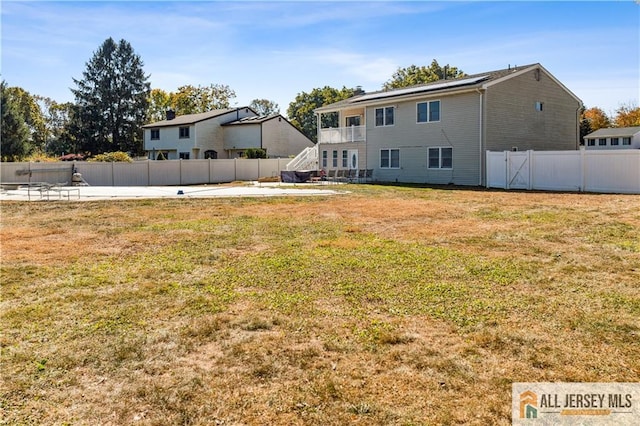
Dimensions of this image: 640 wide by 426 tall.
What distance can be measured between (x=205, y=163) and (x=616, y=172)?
2557 cm

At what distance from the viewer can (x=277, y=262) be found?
7.45 meters

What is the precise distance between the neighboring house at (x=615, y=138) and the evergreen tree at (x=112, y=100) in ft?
183

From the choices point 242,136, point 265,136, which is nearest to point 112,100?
point 242,136

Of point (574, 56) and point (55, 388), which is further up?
point (574, 56)

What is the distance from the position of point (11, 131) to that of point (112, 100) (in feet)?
56.7

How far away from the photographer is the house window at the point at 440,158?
27.4m

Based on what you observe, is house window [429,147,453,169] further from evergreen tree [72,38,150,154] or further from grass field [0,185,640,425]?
evergreen tree [72,38,150,154]

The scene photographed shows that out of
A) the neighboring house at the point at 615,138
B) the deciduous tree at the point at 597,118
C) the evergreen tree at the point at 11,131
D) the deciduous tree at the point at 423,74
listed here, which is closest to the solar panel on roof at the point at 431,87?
the deciduous tree at the point at 423,74

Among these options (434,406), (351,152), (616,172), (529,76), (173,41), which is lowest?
(434,406)

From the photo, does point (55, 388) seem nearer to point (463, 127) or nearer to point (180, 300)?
point (180, 300)

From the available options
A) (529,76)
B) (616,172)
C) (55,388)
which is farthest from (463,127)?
(55,388)

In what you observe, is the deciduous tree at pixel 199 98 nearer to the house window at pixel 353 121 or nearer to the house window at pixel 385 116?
the house window at pixel 353 121

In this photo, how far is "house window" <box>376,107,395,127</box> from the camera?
101 ft

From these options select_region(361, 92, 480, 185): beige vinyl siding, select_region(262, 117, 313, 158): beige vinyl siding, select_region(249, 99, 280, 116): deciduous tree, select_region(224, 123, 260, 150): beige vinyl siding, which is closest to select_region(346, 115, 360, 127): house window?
select_region(361, 92, 480, 185): beige vinyl siding
